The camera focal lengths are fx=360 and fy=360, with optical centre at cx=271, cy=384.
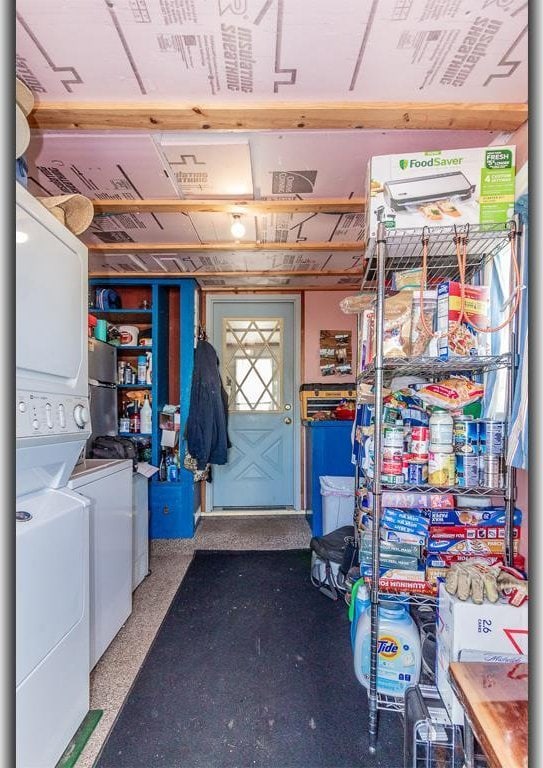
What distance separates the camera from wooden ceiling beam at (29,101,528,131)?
125cm

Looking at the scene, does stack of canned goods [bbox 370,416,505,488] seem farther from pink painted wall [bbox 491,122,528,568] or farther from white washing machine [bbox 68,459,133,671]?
white washing machine [bbox 68,459,133,671]

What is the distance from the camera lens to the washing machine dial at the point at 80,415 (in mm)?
1228

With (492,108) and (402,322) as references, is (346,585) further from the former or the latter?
(492,108)

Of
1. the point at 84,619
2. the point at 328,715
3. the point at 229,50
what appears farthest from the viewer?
the point at 328,715

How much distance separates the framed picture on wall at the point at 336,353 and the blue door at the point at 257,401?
12.4 inches

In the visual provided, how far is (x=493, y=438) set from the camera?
1307 mm

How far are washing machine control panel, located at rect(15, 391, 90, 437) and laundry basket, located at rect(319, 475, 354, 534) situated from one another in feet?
6.08

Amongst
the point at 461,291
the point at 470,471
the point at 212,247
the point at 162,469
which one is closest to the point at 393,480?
the point at 470,471

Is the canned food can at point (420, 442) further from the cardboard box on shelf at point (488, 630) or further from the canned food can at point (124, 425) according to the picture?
the canned food can at point (124, 425)

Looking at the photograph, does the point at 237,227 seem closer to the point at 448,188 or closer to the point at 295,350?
the point at 448,188

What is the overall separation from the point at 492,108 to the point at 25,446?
6.06 feet

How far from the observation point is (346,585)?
2.01 metres

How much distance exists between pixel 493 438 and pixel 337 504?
155 centimetres

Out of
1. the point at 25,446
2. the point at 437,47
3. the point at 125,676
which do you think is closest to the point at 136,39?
the point at 437,47
